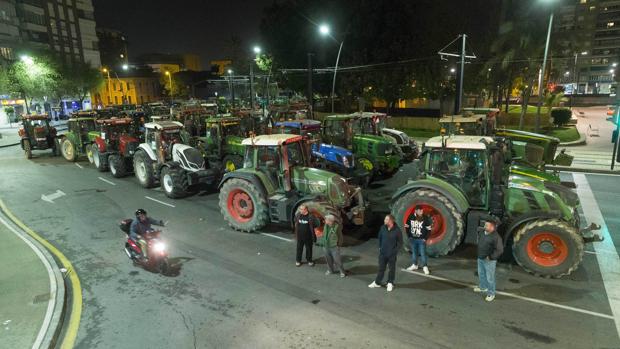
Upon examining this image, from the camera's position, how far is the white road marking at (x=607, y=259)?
677cm

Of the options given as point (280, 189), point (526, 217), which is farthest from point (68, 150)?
point (526, 217)

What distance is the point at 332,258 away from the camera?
26.4 ft

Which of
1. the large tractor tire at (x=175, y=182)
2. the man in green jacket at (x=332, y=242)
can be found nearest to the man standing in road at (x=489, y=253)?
the man in green jacket at (x=332, y=242)

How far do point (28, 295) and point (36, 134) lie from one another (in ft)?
65.7

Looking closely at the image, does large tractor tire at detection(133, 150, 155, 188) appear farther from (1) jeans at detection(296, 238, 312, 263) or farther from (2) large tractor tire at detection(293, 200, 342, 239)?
(1) jeans at detection(296, 238, 312, 263)

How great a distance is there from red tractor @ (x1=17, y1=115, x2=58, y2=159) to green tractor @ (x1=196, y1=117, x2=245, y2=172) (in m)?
13.0

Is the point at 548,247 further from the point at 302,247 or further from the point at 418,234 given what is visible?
the point at 302,247

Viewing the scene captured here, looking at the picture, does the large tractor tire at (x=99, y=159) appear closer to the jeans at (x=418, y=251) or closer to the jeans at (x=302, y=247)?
the jeans at (x=302, y=247)

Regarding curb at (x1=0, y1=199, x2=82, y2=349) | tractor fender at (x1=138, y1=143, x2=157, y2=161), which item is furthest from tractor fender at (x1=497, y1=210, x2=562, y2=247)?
tractor fender at (x1=138, y1=143, x2=157, y2=161)

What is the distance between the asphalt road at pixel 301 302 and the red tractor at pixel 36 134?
1577 cm

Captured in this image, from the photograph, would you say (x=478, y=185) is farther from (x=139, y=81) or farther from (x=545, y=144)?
(x=139, y=81)

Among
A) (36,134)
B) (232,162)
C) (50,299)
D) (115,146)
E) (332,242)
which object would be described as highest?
(36,134)

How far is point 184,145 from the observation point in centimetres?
1452

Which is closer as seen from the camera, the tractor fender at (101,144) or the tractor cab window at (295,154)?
the tractor cab window at (295,154)
